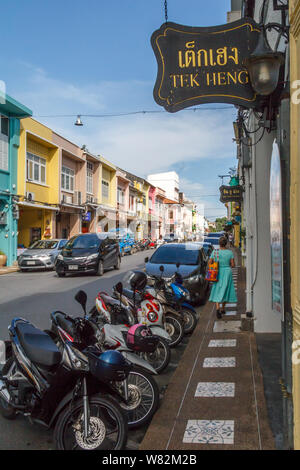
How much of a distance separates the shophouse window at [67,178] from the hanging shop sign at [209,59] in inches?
1012

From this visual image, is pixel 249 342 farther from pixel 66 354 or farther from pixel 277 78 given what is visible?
pixel 277 78

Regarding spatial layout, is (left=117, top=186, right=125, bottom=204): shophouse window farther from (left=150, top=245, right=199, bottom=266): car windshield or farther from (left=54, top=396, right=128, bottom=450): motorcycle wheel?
(left=54, top=396, right=128, bottom=450): motorcycle wheel

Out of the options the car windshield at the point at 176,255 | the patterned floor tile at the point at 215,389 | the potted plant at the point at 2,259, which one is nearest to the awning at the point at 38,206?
the potted plant at the point at 2,259

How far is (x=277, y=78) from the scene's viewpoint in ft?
11.9

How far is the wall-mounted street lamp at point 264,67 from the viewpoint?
3.60 m

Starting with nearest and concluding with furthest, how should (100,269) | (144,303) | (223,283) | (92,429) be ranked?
(92,429), (144,303), (223,283), (100,269)

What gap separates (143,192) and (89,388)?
51.6m

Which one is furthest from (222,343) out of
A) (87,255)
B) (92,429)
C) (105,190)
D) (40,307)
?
(105,190)

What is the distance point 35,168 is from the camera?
24547mm

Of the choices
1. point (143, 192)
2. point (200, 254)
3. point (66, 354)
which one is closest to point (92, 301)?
point (200, 254)

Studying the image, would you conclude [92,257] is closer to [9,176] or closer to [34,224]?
[9,176]

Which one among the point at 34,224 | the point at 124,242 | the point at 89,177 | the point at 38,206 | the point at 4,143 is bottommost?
the point at 124,242

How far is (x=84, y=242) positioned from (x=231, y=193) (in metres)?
6.95

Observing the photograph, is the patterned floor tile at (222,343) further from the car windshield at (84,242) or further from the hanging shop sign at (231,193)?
the hanging shop sign at (231,193)
